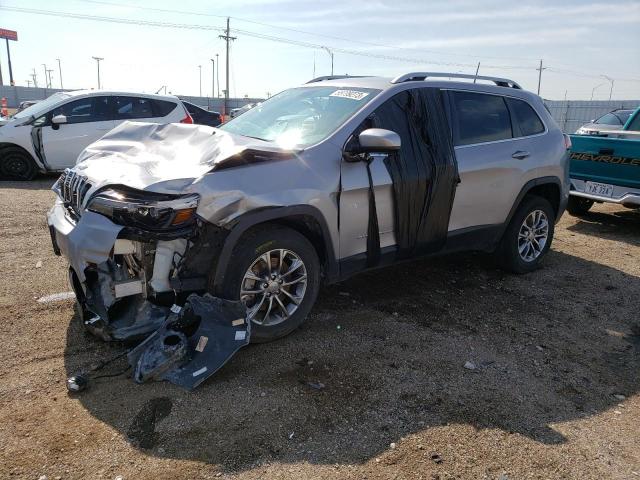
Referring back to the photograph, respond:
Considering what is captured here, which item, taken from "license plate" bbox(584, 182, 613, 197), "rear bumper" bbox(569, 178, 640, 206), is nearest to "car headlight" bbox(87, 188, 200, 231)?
"rear bumper" bbox(569, 178, 640, 206)

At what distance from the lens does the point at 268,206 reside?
3400mm

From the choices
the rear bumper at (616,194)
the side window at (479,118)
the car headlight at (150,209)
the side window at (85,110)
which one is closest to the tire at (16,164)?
the side window at (85,110)

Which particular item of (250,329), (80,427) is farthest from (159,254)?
(80,427)

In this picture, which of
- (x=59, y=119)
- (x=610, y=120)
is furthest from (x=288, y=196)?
(x=610, y=120)

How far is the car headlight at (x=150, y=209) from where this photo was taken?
122 inches

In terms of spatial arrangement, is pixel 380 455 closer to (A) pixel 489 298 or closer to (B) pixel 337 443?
(B) pixel 337 443

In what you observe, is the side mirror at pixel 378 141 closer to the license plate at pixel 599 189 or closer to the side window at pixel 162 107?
the license plate at pixel 599 189

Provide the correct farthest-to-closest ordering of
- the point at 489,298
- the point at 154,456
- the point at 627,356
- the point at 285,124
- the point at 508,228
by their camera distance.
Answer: the point at 508,228 < the point at 489,298 < the point at 285,124 < the point at 627,356 < the point at 154,456

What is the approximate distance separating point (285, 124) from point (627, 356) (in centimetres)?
319

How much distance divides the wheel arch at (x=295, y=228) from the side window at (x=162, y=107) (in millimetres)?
7985

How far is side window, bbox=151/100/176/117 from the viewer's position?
10.6m

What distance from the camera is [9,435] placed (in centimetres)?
268

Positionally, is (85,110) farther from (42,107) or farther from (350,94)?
(350,94)

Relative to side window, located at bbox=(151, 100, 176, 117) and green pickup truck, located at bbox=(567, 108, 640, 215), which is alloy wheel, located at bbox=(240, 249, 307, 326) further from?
side window, located at bbox=(151, 100, 176, 117)
